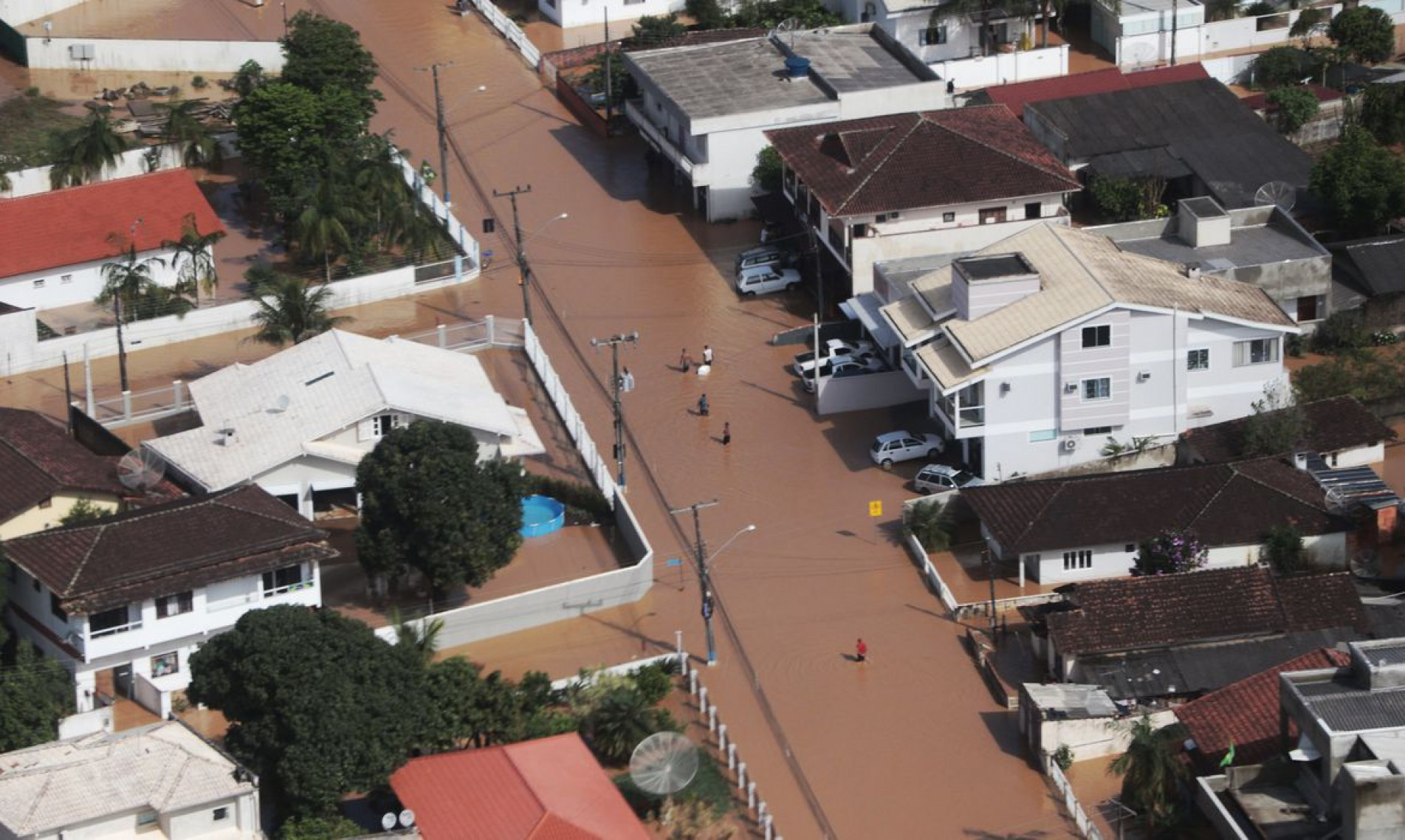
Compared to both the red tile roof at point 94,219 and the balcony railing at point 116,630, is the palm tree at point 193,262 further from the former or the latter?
the balcony railing at point 116,630

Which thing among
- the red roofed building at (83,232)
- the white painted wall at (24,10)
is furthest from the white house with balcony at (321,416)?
the white painted wall at (24,10)

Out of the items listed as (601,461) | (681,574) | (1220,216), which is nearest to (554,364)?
(601,461)

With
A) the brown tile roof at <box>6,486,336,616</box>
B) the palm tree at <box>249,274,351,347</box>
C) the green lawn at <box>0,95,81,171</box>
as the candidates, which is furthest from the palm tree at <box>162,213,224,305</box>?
the brown tile roof at <box>6,486,336,616</box>

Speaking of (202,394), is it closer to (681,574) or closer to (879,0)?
(681,574)

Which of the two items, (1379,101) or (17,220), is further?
(1379,101)

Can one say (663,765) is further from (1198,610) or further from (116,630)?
(1198,610)

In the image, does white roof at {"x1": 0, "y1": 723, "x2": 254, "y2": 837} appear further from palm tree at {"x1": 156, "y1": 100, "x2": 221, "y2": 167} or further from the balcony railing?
palm tree at {"x1": 156, "y1": 100, "x2": 221, "y2": 167}
